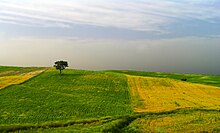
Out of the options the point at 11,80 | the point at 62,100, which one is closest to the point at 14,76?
the point at 11,80

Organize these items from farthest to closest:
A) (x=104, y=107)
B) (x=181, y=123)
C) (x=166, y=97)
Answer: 1. (x=166, y=97)
2. (x=104, y=107)
3. (x=181, y=123)

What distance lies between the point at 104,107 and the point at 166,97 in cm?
1661

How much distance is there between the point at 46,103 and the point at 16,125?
1449 centimetres

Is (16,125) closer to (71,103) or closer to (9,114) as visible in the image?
(9,114)

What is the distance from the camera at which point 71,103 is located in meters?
53.4

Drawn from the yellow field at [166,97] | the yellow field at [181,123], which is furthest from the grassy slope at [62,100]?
the yellow field at [181,123]

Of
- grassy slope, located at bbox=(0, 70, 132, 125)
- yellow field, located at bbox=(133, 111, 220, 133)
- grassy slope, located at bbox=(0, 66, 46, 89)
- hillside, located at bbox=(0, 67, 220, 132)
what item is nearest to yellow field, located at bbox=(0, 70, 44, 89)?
grassy slope, located at bbox=(0, 66, 46, 89)

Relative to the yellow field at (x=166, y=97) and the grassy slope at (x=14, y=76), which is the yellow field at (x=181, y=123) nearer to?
the yellow field at (x=166, y=97)

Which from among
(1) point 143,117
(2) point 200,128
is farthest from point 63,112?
(2) point 200,128

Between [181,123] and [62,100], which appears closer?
[181,123]

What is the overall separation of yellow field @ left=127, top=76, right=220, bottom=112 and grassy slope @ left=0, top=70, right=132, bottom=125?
8.02 ft

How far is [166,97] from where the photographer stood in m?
62.1

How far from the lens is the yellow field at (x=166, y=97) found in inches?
2053

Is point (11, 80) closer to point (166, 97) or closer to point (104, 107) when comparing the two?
point (104, 107)
